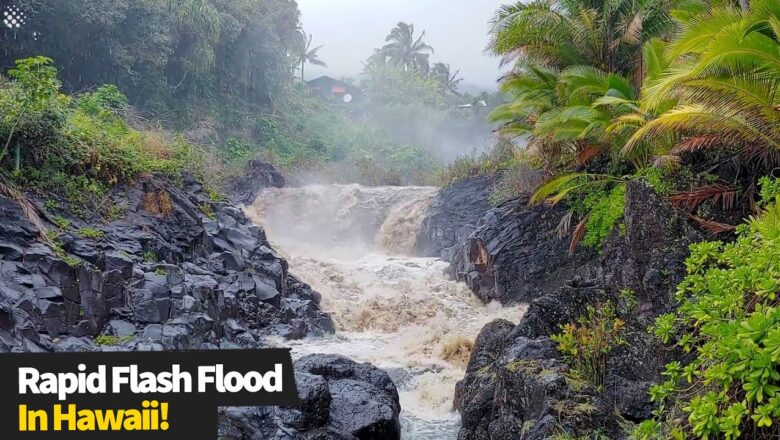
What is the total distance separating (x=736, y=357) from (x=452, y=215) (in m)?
17.4

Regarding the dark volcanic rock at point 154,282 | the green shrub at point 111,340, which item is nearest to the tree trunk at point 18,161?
the dark volcanic rock at point 154,282

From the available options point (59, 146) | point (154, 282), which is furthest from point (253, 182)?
point (154, 282)

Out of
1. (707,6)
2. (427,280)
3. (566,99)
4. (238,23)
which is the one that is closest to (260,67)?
(238,23)

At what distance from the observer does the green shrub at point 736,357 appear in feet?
10.9

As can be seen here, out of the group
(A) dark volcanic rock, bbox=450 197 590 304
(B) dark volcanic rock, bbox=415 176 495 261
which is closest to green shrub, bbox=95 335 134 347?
(A) dark volcanic rock, bbox=450 197 590 304

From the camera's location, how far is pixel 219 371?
5367 mm

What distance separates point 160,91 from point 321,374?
23728 mm

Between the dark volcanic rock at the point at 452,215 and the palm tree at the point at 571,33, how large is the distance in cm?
678

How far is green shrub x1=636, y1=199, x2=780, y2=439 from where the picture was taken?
3.31m

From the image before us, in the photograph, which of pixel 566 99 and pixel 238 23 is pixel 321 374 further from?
pixel 238 23

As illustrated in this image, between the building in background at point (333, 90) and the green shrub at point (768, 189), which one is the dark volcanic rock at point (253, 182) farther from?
the building in background at point (333, 90)

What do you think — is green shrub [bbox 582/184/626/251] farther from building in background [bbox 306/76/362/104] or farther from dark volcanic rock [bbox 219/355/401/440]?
building in background [bbox 306/76/362/104]

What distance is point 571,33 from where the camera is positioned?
13.9 m

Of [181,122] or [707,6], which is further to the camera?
[181,122]
